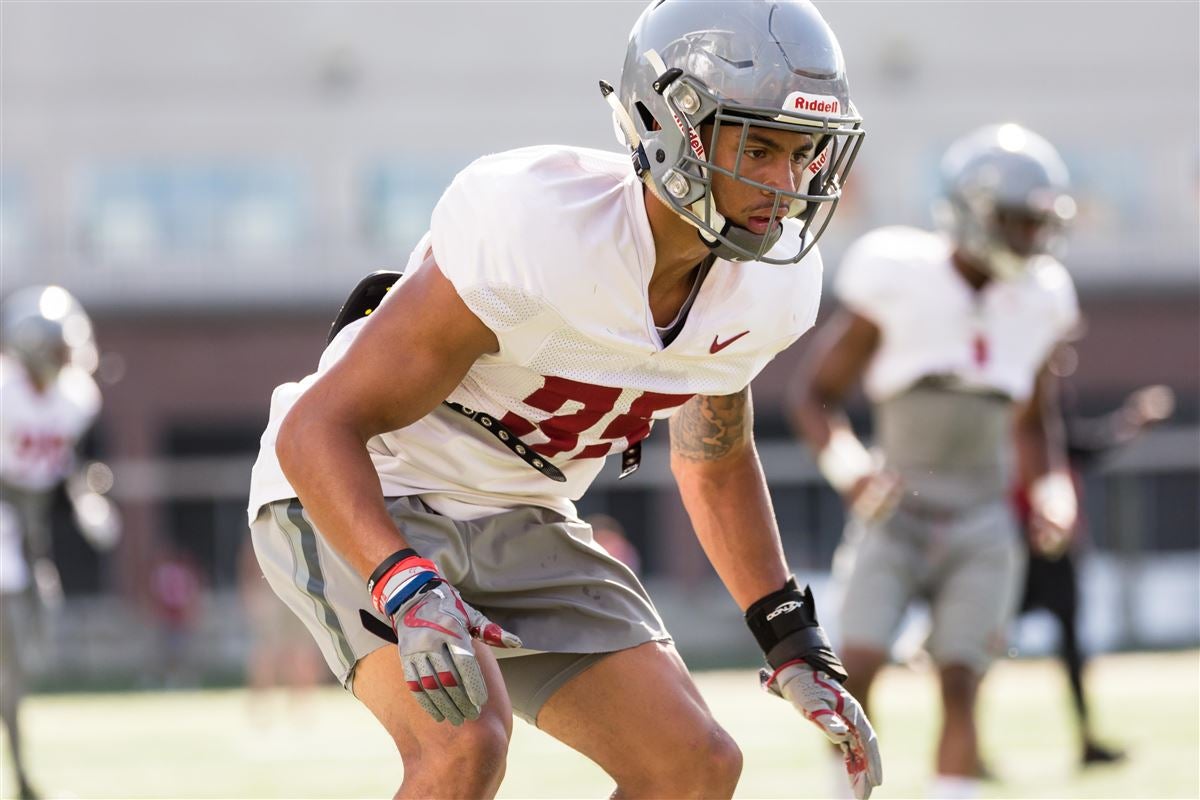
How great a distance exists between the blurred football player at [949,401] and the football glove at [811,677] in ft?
6.47

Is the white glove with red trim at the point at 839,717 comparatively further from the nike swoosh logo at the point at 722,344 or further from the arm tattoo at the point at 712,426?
the nike swoosh logo at the point at 722,344

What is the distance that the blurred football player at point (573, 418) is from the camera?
3.14 metres

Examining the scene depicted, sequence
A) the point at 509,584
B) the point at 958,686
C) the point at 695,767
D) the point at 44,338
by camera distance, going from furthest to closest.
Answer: the point at 44,338
the point at 958,686
the point at 509,584
the point at 695,767

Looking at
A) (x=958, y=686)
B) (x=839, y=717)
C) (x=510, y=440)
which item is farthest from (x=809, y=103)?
(x=958, y=686)

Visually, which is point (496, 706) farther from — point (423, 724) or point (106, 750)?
point (106, 750)

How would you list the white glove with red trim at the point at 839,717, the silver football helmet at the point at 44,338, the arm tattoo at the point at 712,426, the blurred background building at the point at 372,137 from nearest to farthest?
the white glove with red trim at the point at 839,717
the arm tattoo at the point at 712,426
the silver football helmet at the point at 44,338
the blurred background building at the point at 372,137

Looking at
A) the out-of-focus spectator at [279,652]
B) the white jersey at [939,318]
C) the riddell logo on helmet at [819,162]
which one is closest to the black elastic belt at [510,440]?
the riddell logo on helmet at [819,162]

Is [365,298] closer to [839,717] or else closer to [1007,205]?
[839,717]

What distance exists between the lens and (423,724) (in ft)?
10.3

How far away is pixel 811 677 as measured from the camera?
367cm

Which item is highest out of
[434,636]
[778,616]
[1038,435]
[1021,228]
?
[434,636]

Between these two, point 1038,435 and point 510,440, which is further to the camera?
point 1038,435

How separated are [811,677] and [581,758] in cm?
494

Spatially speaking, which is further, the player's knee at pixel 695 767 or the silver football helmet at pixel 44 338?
the silver football helmet at pixel 44 338
